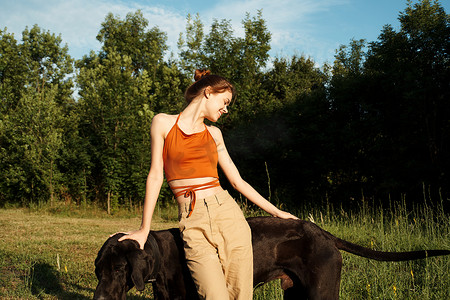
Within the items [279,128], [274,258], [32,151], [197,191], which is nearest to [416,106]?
[279,128]

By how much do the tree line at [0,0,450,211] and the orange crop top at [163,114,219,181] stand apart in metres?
4.91

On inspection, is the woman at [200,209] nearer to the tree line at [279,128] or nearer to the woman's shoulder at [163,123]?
the woman's shoulder at [163,123]

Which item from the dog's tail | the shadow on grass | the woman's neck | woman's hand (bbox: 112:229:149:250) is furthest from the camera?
the shadow on grass

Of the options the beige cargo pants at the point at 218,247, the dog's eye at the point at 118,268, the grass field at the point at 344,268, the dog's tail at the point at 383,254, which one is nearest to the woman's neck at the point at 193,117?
the beige cargo pants at the point at 218,247

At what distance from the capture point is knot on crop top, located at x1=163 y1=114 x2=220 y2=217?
2412 millimetres

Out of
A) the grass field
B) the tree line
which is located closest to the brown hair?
the grass field

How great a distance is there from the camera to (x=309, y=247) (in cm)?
262

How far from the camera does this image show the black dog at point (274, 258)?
7.83ft

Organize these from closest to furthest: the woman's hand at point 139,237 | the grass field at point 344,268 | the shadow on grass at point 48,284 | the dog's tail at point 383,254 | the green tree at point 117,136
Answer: the woman's hand at point 139,237
the dog's tail at point 383,254
the grass field at point 344,268
the shadow on grass at point 48,284
the green tree at point 117,136

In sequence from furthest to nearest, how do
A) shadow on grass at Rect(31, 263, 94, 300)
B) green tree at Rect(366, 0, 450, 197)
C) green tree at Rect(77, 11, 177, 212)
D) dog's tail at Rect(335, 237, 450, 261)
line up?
green tree at Rect(77, 11, 177, 212)
green tree at Rect(366, 0, 450, 197)
shadow on grass at Rect(31, 263, 94, 300)
dog's tail at Rect(335, 237, 450, 261)

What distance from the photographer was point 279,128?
14203mm

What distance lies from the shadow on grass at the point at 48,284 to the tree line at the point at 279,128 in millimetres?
3963

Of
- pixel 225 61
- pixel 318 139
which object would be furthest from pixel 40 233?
pixel 225 61

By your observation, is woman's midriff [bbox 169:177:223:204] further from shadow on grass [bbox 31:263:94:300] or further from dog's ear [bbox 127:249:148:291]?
shadow on grass [bbox 31:263:94:300]
